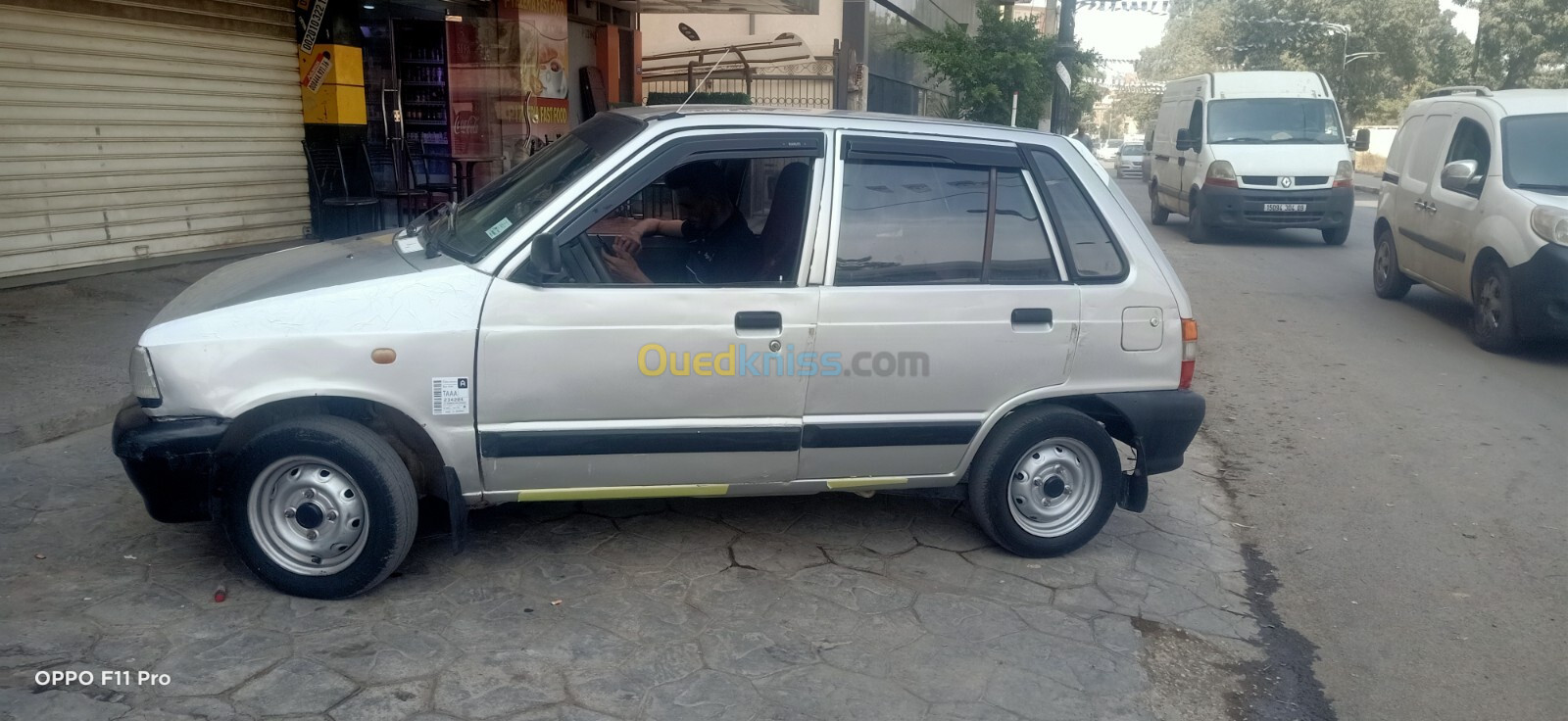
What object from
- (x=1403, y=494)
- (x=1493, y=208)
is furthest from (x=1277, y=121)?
(x=1403, y=494)

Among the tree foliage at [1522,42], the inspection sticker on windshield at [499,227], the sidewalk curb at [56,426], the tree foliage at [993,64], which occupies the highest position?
the tree foliage at [1522,42]

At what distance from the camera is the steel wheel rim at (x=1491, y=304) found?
28.8ft

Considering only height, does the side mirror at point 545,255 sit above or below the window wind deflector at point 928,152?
below

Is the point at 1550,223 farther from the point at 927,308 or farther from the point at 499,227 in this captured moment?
the point at 499,227

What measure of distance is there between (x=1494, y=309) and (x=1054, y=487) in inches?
240

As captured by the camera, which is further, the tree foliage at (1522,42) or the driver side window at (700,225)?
the tree foliage at (1522,42)

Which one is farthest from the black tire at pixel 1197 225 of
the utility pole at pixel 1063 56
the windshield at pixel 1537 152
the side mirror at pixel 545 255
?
the side mirror at pixel 545 255

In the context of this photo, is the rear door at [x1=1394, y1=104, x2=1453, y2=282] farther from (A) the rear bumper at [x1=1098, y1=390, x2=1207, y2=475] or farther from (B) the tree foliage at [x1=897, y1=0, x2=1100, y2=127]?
(B) the tree foliage at [x1=897, y1=0, x2=1100, y2=127]

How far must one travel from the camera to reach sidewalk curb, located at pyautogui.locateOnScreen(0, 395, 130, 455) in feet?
17.8

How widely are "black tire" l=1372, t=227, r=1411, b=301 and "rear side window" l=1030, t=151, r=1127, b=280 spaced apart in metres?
7.75

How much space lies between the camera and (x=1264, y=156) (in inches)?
603

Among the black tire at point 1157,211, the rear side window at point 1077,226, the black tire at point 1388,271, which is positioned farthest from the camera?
the black tire at point 1157,211

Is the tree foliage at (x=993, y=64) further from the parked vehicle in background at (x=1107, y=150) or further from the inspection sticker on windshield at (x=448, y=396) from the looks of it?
the parked vehicle in background at (x=1107, y=150)

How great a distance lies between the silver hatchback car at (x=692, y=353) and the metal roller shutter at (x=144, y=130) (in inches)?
206
